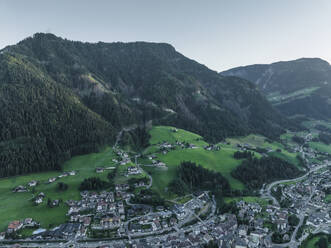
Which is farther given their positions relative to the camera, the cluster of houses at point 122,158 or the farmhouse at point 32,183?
the cluster of houses at point 122,158

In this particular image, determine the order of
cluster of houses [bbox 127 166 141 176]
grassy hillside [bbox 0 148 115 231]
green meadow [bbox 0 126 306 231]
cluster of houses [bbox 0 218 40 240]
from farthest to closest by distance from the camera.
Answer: cluster of houses [bbox 127 166 141 176], green meadow [bbox 0 126 306 231], grassy hillside [bbox 0 148 115 231], cluster of houses [bbox 0 218 40 240]

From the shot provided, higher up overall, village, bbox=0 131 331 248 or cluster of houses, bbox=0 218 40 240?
cluster of houses, bbox=0 218 40 240

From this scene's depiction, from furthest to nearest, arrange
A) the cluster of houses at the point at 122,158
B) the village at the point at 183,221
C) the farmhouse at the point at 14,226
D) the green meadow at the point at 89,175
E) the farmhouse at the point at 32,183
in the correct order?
the cluster of houses at the point at 122,158 → the farmhouse at the point at 32,183 → the green meadow at the point at 89,175 → the farmhouse at the point at 14,226 → the village at the point at 183,221

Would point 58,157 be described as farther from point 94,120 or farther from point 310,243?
point 310,243

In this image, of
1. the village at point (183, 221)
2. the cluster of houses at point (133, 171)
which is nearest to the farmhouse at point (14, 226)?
the village at point (183, 221)

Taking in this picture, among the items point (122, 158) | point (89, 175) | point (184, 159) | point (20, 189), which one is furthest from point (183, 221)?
point (20, 189)

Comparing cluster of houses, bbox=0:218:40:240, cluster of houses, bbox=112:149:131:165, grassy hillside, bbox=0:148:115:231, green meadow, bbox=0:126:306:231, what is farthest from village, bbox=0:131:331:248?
cluster of houses, bbox=112:149:131:165

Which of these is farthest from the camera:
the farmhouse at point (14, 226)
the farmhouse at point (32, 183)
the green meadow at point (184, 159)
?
the green meadow at point (184, 159)

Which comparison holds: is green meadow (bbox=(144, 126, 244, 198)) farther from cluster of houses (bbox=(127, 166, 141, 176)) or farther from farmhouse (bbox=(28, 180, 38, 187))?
farmhouse (bbox=(28, 180, 38, 187))

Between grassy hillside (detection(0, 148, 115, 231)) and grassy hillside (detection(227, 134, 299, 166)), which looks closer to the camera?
grassy hillside (detection(0, 148, 115, 231))

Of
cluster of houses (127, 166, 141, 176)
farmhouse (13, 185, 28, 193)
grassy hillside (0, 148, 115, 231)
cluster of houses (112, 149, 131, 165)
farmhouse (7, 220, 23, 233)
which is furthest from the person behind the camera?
cluster of houses (112, 149, 131, 165)

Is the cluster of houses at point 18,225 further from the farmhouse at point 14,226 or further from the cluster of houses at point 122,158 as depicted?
the cluster of houses at point 122,158
